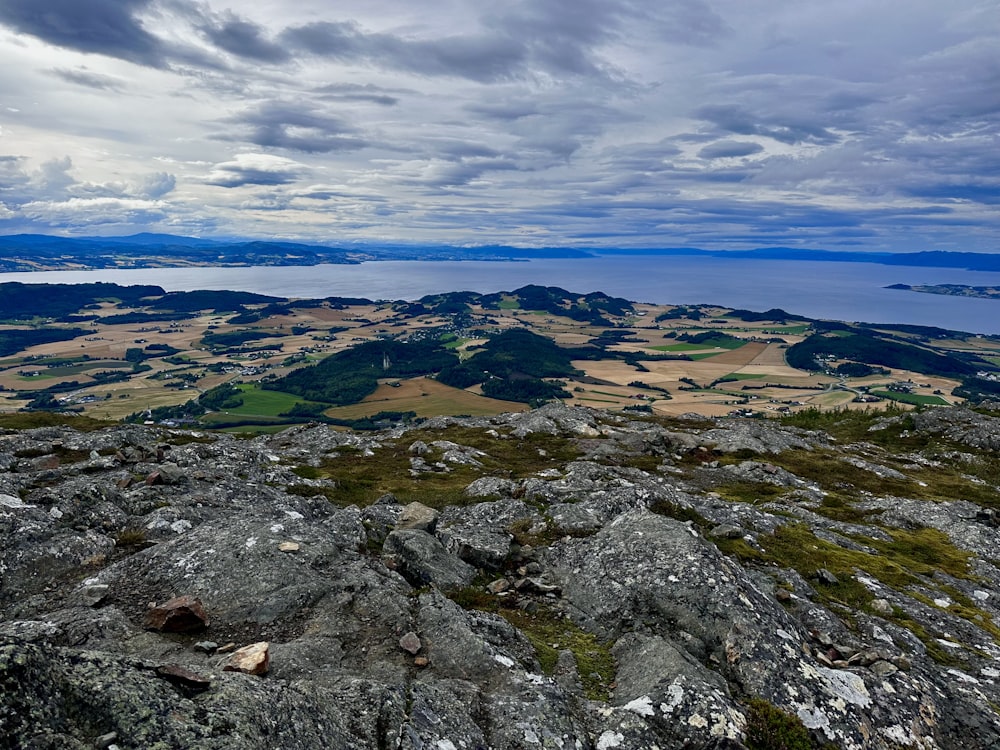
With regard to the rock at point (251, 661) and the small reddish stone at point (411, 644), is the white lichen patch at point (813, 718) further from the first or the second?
the rock at point (251, 661)

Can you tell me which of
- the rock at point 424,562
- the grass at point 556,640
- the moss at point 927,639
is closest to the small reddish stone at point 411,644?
the grass at point 556,640

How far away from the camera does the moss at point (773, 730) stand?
13.4 metres

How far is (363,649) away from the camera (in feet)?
50.1

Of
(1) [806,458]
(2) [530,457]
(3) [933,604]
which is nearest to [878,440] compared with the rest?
(1) [806,458]

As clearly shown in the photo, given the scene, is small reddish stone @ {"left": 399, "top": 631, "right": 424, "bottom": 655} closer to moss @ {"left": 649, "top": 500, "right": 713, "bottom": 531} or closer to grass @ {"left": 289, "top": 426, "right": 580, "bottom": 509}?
grass @ {"left": 289, "top": 426, "right": 580, "bottom": 509}

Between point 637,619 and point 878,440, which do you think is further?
point 878,440

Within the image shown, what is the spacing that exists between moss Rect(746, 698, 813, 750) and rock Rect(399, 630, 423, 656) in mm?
9219

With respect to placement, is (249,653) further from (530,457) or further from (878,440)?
(878,440)

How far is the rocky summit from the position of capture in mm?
10398

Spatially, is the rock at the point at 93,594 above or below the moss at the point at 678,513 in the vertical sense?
above

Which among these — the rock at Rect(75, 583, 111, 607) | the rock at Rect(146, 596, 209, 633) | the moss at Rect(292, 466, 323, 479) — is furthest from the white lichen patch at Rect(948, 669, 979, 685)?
the moss at Rect(292, 466, 323, 479)

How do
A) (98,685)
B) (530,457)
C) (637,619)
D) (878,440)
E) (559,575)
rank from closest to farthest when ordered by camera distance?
(98,685)
(637,619)
(559,575)
(530,457)
(878,440)

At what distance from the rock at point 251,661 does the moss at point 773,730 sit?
12449mm

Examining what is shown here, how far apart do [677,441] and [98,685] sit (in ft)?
214
